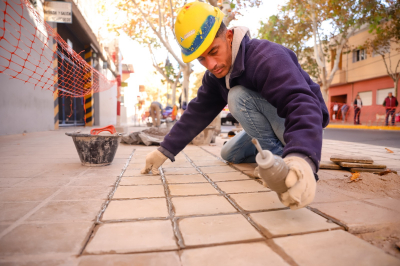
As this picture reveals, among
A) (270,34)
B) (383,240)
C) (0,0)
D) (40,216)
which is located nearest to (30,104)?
(0,0)

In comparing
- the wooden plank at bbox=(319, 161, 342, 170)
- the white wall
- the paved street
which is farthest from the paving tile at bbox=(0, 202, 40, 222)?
the paved street

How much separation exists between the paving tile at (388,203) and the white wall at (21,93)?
4.07m

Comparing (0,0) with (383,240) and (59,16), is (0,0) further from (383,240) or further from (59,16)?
(383,240)

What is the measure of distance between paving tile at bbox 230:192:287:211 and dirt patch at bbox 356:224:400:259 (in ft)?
1.34

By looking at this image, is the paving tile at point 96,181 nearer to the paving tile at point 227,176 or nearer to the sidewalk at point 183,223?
the sidewalk at point 183,223

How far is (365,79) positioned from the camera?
18281mm

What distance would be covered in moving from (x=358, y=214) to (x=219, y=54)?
1175mm

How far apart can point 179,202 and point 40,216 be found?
0.69 meters

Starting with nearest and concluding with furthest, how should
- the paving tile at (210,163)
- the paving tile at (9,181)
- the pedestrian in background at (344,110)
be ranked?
the paving tile at (9,181) < the paving tile at (210,163) < the pedestrian in background at (344,110)

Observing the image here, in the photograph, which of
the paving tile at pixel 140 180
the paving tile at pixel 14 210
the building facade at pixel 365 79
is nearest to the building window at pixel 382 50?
the building facade at pixel 365 79

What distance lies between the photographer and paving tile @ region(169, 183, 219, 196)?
170 centimetres

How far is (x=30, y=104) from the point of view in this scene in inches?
216

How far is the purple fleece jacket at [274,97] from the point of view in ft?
3.96

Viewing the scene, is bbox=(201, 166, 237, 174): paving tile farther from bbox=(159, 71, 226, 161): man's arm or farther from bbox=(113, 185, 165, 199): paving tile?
bbox=(113, 185, 165, 199): paving tile
